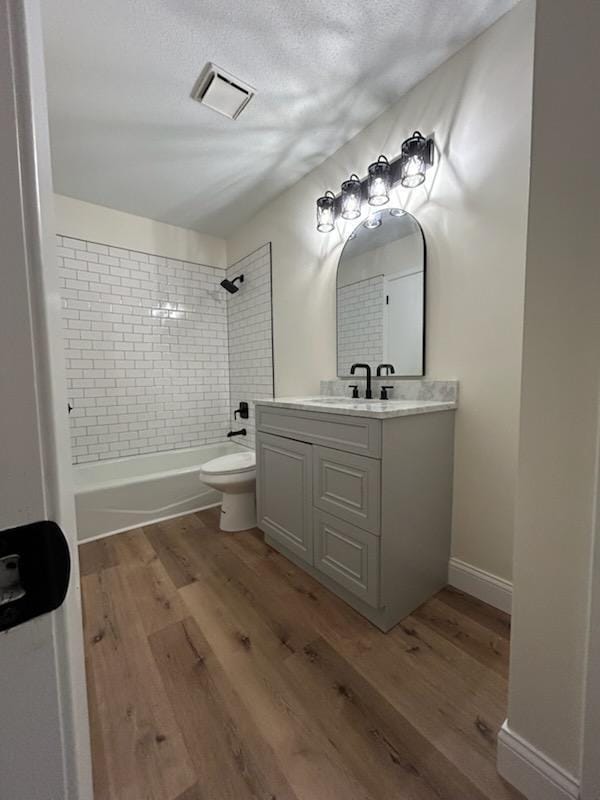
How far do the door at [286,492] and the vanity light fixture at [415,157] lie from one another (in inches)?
55.3

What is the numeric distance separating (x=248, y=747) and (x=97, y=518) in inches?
70.0

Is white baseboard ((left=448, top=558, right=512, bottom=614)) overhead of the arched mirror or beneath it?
beneath

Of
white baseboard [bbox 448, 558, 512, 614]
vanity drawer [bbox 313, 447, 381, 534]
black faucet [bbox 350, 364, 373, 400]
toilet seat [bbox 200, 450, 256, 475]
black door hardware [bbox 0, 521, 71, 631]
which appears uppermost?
black faucet [bbox 350, 364, 373, 400]

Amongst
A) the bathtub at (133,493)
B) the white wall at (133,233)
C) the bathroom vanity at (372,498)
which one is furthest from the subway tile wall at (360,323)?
the white wall at (133,233)

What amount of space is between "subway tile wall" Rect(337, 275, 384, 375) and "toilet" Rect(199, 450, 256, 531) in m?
0.93

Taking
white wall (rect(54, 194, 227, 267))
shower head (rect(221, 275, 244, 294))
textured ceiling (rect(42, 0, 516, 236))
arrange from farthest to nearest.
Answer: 1. shower head (rect(221, 275, 244, 294))
2. white wall (rect(54, 194, 227, 267))
3. textured ceiling (rect(42, 0, 516, 236))

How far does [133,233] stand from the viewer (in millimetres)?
2814

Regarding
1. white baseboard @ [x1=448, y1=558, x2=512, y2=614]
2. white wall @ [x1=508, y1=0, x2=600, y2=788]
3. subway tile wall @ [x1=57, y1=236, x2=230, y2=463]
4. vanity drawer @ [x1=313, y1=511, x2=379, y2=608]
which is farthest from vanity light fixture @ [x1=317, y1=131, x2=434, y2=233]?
white baseboard @ [x1=448, y1=558, x2=512, y2=614]

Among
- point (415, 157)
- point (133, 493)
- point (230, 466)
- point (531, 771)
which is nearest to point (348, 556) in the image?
point (531, 771)

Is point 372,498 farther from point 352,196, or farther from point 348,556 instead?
point 352,196

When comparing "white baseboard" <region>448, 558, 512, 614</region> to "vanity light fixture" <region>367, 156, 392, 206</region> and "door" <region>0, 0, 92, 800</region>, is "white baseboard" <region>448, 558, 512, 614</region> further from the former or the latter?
"vanity light fixture" <region>367, 156, 392, 206</region>

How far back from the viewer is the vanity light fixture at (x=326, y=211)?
2.05m

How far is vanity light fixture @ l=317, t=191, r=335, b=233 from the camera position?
6.72 feet

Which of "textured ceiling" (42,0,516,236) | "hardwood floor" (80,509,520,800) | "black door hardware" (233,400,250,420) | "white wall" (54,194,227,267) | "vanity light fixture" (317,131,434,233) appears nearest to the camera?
"hardwood floor" (80,509,520,800)
